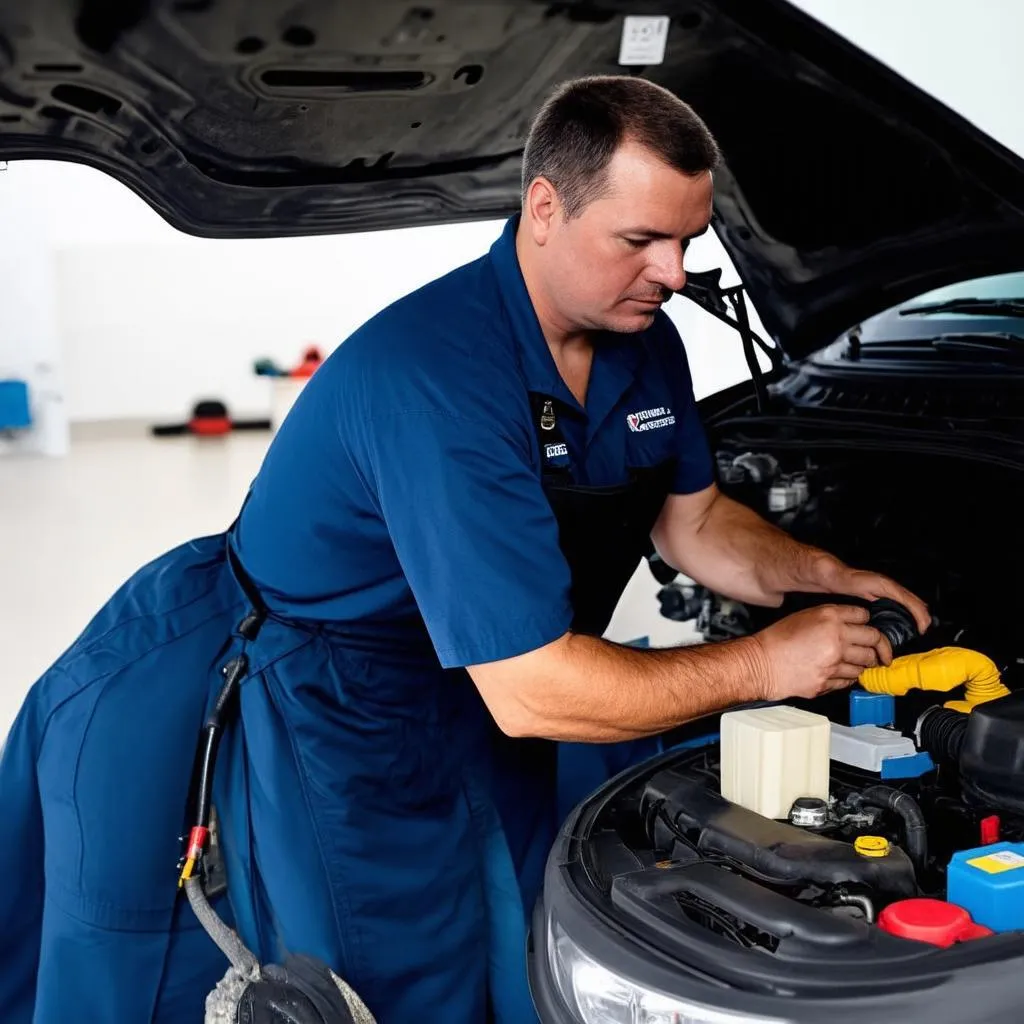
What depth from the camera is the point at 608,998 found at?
1.01 meters

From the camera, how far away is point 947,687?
1.32 metres

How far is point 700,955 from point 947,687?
490 mm

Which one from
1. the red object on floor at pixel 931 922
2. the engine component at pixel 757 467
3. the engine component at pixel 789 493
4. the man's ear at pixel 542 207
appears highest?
the man's ear at pixel 542 207

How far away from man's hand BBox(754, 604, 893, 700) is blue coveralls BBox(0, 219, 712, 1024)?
0.27 metres

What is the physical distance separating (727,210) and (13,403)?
5.75 m

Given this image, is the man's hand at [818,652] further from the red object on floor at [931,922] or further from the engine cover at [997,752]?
the red object on floor at [931,922]

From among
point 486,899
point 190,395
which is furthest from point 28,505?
point 486,899

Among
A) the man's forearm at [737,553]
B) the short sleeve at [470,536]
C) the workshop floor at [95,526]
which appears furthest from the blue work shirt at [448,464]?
the workshop floor at [95,526]

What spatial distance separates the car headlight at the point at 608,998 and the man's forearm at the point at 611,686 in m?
0.23

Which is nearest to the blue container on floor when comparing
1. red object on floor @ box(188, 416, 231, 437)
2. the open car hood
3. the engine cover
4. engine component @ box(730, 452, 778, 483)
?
red object on floor @ box(188, 416, 231, 437)

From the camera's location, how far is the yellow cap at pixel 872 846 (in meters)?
1.06

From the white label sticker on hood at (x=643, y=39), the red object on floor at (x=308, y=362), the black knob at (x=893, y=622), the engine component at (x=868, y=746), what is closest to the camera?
the engine component at (x=868, y=746)

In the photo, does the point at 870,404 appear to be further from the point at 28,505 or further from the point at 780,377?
the point at 28,505

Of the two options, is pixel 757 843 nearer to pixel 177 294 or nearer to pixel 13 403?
pixel 13 403
